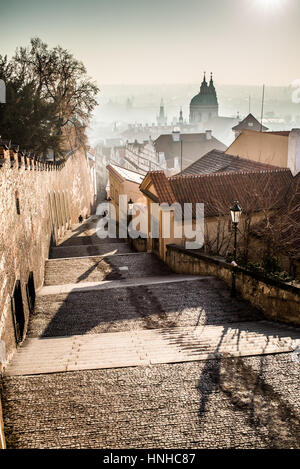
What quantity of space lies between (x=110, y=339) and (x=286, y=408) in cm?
389

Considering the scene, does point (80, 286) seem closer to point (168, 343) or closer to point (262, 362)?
point (168, 343)

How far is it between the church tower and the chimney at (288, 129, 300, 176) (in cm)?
12620

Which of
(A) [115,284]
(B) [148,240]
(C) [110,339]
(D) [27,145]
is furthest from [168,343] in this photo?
(D) [27,145]

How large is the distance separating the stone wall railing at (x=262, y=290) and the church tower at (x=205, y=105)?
438ft

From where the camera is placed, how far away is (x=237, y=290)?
12.1 m

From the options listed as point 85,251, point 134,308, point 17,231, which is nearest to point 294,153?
point 85,251

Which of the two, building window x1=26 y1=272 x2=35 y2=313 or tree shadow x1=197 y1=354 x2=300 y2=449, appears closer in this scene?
tree shadow x1=197 y1=354 x2=300 y2=449

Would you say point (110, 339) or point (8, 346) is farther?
point (110, 339)

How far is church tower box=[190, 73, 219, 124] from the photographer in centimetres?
14025

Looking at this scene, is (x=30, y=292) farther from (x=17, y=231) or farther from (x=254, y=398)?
(x=254, y=398)

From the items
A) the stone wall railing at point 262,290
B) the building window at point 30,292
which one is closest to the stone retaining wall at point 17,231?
the building window at point 30,292

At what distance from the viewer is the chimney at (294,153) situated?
1877 cm

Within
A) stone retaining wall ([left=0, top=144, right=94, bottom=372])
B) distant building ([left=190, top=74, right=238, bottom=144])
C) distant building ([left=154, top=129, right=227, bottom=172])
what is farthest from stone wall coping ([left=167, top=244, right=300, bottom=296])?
distant building ([left=190, top=74, right=238, bottom=144])

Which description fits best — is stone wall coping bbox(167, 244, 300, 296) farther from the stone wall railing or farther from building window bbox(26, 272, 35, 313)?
building window bbox(26, 272, 35, 313)
